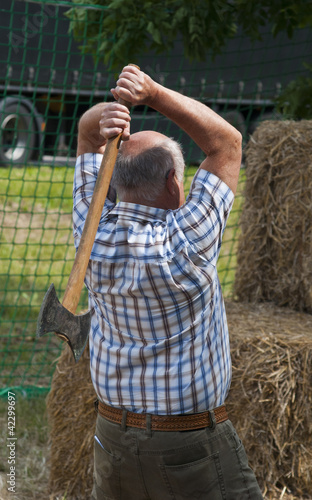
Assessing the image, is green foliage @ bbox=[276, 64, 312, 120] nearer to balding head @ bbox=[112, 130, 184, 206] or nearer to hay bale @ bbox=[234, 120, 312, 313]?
hay bale @ bbox=[234, 120, 312, 313]

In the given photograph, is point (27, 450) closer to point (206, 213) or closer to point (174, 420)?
point (174, 420)

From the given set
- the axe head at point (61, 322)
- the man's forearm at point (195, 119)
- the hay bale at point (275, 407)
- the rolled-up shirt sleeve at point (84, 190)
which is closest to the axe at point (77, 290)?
the axe head at point (61, 322)

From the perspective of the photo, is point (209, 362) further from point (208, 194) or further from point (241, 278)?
point (241, 278)

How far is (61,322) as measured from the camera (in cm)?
173

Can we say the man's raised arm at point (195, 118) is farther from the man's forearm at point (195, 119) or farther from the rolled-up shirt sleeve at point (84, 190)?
the rolled-up shirt sleeve at point (84, 190)

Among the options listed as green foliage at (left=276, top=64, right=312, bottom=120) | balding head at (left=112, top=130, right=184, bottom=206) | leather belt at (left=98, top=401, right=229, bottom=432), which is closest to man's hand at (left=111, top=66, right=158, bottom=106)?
balding head at (left=112, top=130, right=184, bottom=206)

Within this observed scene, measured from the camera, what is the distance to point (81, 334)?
1841mm

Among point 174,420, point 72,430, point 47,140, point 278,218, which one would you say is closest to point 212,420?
point 174,420

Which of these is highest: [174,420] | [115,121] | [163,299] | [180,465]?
[115,121]

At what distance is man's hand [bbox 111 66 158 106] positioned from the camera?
1.77 m

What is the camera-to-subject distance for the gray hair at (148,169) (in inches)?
72.5

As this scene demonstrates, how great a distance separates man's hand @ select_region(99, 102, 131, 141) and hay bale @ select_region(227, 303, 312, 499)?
1.49m

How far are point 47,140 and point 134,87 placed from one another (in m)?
9.85

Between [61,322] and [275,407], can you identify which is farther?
[275,407]
